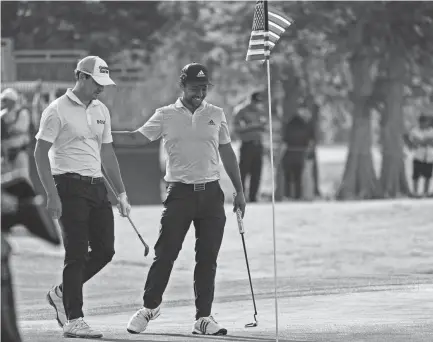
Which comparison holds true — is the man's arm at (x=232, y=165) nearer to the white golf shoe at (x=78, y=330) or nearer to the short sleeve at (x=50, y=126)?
the short sleeve at (x=50, y=126)

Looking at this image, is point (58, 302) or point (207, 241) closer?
point (207, 241)

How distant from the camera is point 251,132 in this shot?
23484 millimetres

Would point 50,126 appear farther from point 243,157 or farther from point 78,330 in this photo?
point 243,157

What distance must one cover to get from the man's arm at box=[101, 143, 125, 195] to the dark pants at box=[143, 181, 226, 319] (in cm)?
36

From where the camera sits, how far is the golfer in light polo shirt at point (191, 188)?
10.7 metres

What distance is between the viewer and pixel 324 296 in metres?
13.4

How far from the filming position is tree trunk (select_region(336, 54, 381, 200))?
29328mm

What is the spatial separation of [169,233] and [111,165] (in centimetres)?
66

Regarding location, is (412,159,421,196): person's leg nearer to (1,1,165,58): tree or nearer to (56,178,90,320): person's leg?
(1,1,165,58): tree

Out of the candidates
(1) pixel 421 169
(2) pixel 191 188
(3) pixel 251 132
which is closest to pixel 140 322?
(2) pixel 191 188

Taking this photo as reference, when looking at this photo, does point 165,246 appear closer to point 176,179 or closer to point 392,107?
point 176,179

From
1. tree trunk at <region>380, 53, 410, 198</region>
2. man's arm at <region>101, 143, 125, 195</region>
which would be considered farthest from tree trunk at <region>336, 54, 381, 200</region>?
man's arm at <region>101, 143, 125, 195</region>

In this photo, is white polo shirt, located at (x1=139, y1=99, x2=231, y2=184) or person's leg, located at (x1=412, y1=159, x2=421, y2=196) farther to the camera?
person's leg, located at (x1=412, y1=159, x2=421, y2=196)

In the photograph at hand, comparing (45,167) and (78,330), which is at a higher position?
(45,167)
